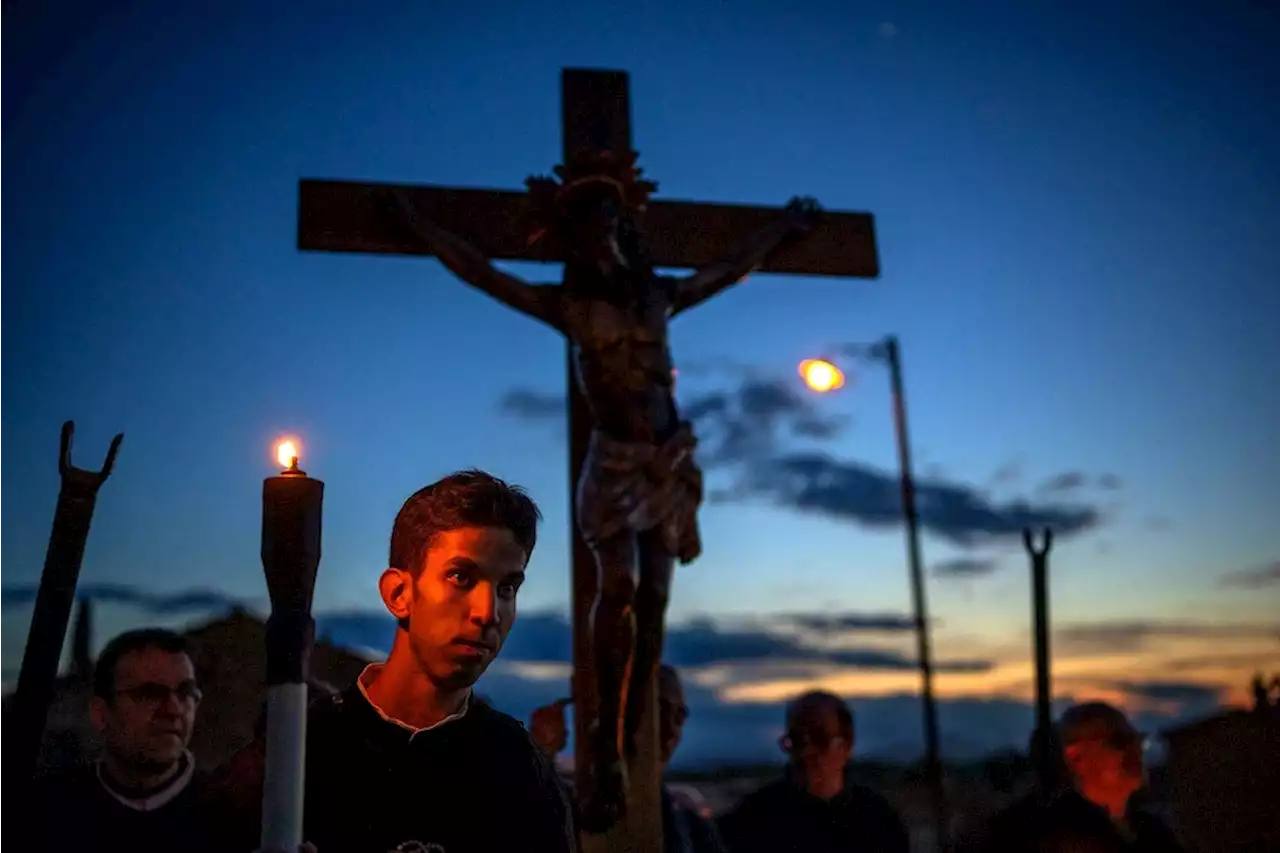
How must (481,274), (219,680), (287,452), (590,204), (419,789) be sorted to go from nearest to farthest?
(287,452)
(419,789)
(590,204)
(481,274)
(219,680)

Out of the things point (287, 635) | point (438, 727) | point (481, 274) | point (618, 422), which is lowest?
point (438, 727)

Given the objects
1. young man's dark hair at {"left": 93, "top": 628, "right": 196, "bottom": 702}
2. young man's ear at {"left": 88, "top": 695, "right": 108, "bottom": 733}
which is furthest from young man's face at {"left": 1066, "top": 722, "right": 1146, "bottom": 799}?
young man's ear at {"left": 88, "top": 695, "right": 108, "bottom": 733}

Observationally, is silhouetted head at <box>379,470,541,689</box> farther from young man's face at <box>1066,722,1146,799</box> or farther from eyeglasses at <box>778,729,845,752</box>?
young man's face at <box>1066,722,1146,799</box>

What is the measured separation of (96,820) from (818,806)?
2.40 meters

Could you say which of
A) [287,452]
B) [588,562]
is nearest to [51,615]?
[287,452]

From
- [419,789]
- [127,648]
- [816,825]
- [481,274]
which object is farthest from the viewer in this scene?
[481,274]

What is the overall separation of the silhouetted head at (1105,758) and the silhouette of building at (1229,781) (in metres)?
10.0

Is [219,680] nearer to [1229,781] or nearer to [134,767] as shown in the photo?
[134,767]

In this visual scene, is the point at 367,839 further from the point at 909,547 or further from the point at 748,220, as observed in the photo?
the point at 909,547

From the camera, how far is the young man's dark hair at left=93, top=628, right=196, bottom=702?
276cm

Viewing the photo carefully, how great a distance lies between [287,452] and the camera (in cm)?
154

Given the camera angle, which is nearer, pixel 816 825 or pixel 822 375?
pixel 816 825

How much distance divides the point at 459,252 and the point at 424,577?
2882 mm

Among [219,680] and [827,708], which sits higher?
[219,680]
